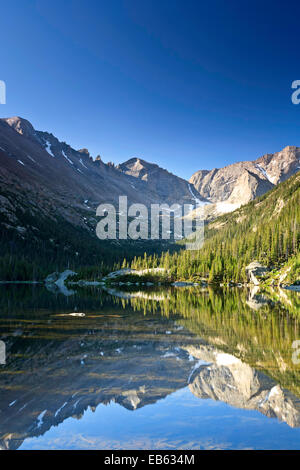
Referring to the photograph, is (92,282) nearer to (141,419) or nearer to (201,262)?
(201,262)

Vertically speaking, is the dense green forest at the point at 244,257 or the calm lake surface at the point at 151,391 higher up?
the dense green forest at the point at 244,257

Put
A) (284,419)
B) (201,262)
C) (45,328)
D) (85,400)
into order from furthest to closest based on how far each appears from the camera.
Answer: (201,262)
(45,328)
(85,400)
(284,419)

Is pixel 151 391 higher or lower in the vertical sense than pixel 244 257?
lower

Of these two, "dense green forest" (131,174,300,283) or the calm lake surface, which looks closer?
the calm lake surface

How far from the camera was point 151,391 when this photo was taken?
1198 centimetres

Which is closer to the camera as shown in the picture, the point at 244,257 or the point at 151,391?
the point at 151,391

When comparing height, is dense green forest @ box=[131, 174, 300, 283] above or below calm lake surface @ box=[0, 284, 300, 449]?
above

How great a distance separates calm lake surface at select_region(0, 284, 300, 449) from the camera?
8508 millimetres

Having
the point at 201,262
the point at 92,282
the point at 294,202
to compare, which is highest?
the point at 294,202

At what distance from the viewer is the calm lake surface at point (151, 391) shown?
851 centimetres

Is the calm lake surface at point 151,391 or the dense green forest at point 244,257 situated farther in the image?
the dense green forest at point 244,257
